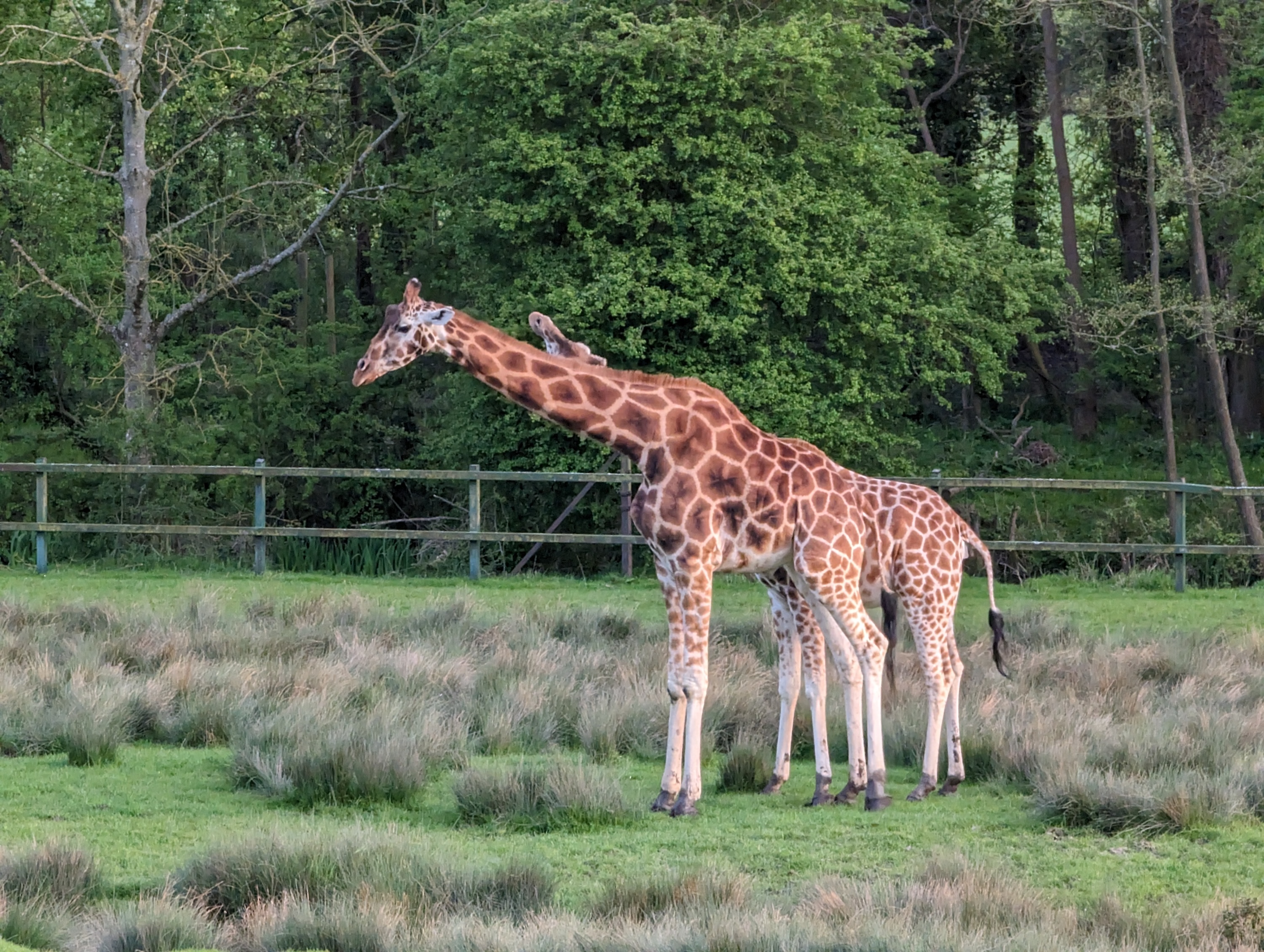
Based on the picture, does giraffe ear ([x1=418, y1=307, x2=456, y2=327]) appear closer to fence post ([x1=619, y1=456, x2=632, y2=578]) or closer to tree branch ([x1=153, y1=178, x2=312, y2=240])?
fence post ([x1=619, y1=456, x2=632, y2=578])

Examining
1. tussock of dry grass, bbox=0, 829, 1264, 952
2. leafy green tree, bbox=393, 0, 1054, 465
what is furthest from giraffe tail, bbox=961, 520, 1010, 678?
leafy green tree, bbox=393, 0, 1054, 465

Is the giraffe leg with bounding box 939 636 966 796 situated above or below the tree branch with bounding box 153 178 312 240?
below

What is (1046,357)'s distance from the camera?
40.6m

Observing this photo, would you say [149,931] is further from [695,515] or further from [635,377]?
[635,377]

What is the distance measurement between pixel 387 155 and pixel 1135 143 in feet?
57.4

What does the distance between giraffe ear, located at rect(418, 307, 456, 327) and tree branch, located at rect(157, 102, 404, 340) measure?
62.0 ft

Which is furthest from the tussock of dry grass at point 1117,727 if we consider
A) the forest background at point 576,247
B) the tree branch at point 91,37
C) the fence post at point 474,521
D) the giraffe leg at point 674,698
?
the tree branch at point 91,37

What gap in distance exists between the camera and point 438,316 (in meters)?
8.71

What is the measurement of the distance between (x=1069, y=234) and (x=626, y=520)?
17426mm

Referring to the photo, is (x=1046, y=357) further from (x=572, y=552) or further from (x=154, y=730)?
(x=154, y=730)

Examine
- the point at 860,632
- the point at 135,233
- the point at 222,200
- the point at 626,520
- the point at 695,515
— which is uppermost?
the point at 222,200

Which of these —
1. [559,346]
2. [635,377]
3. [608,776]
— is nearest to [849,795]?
[608,776]

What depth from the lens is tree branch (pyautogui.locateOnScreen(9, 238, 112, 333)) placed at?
82.6 ft

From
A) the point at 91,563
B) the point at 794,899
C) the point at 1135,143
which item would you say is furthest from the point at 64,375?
the point at 794,899
